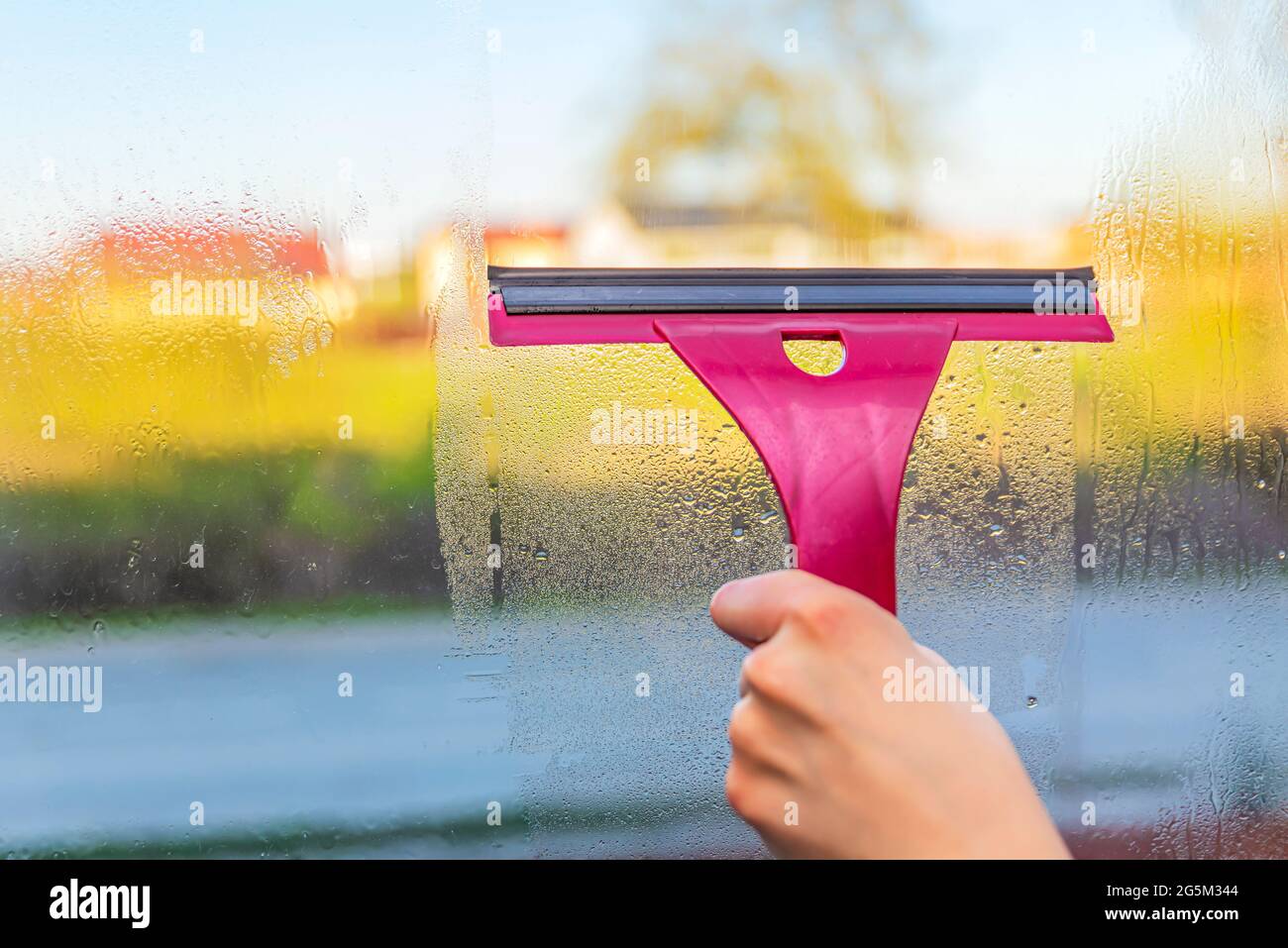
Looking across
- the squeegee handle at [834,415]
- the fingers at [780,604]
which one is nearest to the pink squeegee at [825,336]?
the squeegee handle at [834,415]

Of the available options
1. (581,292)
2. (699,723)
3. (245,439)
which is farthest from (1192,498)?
(245,439)

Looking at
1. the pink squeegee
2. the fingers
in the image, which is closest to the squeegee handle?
the pink squeegee

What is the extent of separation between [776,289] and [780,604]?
473 mm

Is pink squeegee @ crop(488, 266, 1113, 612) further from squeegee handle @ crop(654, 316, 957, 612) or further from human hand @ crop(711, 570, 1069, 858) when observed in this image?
human hand @ crop(711, 570, 1069, 858)

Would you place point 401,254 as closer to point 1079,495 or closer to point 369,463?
point 369,463

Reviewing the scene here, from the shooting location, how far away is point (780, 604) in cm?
59

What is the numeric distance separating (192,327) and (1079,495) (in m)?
1.06

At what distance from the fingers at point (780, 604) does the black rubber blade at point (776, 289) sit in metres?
0.40

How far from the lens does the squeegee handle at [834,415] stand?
795 mm

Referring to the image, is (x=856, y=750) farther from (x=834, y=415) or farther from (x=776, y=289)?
(x=776, y=289)

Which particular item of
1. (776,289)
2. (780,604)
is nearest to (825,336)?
(776,289)

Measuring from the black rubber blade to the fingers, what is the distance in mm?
404

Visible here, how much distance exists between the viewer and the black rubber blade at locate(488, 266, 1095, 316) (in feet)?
3.20

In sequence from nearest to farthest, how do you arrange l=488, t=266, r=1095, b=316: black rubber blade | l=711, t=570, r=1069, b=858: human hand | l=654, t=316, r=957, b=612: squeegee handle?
l=711, t=570, r=1069, b=858: human hand
l=654, t=316, r=957, b=612: squeegee handle
l=488, t=266, r=1095, b=316: black rubber blade
